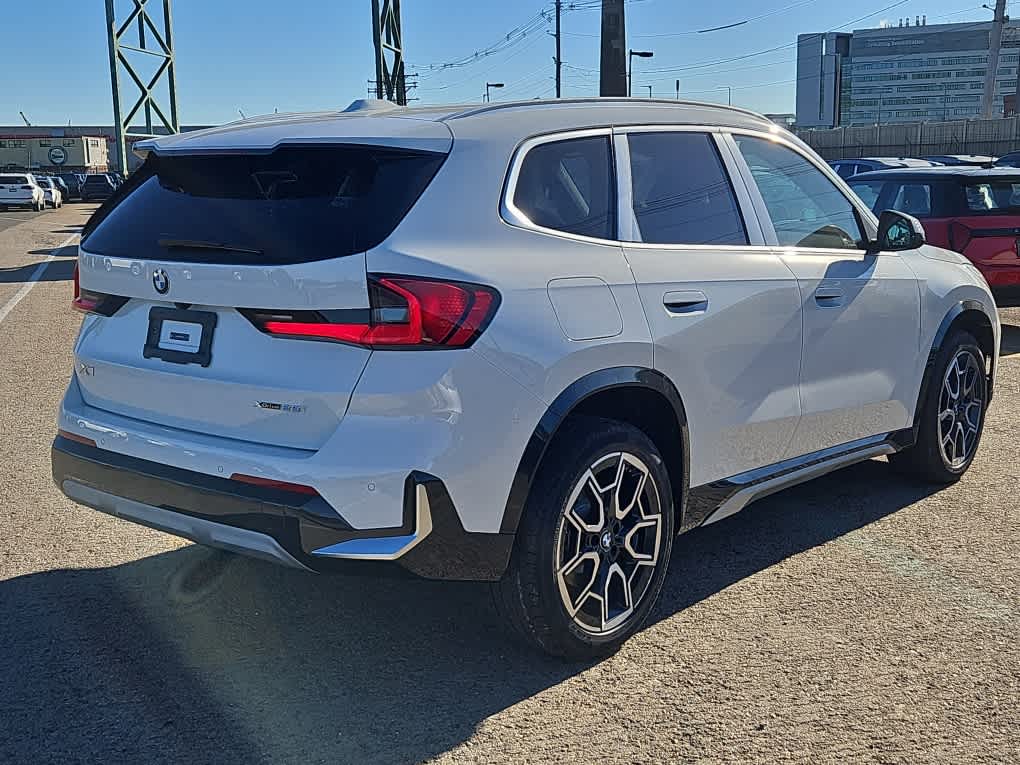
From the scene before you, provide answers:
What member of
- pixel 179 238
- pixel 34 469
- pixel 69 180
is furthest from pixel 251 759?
pixel 69 180

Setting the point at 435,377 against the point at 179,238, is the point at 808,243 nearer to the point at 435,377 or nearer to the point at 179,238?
the point at 435,377

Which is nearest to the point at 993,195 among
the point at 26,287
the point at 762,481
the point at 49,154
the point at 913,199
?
the point at 913,199

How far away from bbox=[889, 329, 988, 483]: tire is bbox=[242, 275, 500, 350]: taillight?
305 centimetres

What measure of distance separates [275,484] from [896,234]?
315 centimetres

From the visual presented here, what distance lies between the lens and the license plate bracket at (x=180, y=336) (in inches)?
134

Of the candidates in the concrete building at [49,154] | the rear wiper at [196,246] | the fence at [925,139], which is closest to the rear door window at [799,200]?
the rear wiper at [196,246]

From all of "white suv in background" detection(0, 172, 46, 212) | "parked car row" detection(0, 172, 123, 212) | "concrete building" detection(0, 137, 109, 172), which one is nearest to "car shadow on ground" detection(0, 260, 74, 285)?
"parked car row" detection(0, 172, 123, 212)

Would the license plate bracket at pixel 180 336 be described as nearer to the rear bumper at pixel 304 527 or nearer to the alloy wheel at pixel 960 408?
the rear bumper at pixel 304 527

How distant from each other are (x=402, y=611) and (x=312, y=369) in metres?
1.28

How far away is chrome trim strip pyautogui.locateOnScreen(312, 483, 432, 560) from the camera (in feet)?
10.4

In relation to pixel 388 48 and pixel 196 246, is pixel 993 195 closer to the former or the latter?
pixel 196 246

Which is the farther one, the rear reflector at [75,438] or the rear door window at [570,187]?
the rear reflector at [75,438]

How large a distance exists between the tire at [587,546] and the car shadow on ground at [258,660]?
0.58 ft

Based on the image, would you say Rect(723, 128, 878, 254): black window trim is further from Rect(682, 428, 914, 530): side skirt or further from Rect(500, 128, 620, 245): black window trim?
Rect(682, 428, 914, 530): side skirt
